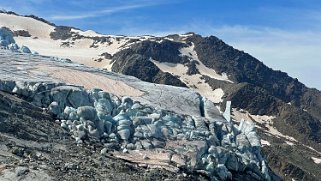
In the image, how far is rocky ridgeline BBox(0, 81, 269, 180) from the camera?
33.8 metres

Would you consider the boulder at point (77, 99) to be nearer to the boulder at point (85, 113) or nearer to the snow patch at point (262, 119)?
the boulder at point (85, 113)

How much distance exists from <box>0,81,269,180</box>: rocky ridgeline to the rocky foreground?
0.17 ft

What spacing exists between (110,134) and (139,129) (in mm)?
1981

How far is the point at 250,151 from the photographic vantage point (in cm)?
3969

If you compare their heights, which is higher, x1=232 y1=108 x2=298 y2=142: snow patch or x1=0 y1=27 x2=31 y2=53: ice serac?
x1=0 y1=27 x2=31 y2=53: ice serac

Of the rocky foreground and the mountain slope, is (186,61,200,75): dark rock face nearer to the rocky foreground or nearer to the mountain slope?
the mountain slope

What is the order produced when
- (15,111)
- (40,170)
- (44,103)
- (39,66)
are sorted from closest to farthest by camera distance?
(40,170) → (15,111) → (44,103) → (39,66)

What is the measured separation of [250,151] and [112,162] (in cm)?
1231

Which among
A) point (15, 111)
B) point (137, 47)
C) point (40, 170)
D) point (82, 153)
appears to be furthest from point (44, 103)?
point (137, 47)

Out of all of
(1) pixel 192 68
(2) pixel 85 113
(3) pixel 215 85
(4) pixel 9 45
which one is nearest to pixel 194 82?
(3) pixel 215 85

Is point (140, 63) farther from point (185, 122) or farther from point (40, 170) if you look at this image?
point (40, 170)

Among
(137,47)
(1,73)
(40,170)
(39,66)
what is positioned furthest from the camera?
(137,47)

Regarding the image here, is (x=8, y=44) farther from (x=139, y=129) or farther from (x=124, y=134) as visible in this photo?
(x=124, y=134)

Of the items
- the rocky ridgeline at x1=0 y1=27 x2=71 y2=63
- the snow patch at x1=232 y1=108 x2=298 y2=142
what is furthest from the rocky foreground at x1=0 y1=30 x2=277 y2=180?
the snow patch at x1=232 y1=108 x2=298 y2=142
